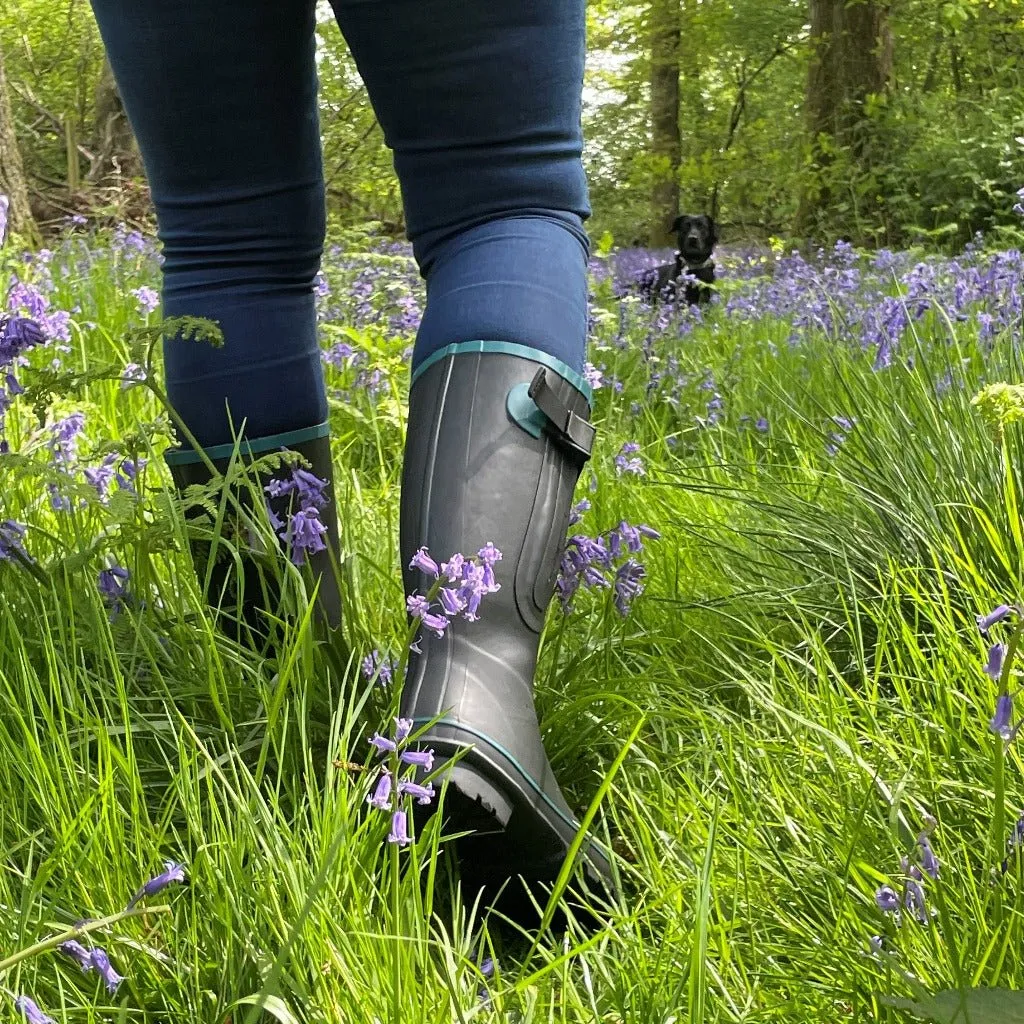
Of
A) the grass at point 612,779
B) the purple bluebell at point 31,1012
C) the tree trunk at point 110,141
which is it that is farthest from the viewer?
the tree trunk at point 110,141

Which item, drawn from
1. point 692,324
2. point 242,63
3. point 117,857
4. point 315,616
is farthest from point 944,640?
point 692,324

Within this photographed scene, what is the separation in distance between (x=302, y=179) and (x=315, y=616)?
0.54 m

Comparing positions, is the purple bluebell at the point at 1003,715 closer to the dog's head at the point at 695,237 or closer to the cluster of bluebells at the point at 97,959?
the cluster of bluebells at the point at 97,959

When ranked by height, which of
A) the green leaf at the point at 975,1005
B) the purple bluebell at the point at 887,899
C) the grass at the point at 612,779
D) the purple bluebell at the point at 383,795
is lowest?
the grass at the point at 612,779

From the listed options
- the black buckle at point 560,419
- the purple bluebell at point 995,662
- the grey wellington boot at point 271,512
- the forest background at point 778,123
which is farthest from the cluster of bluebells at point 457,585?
the forest background at point 778,123

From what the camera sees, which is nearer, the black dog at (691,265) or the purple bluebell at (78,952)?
the purple bluebell at (78,952)

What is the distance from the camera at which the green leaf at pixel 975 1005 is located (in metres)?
0.67

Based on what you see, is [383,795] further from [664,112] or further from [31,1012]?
[664,112]

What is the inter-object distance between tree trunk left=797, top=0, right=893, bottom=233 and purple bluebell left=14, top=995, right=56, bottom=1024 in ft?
32.6

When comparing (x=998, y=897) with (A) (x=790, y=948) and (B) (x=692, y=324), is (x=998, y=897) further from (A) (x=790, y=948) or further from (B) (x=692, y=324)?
(B) (x=692, y=324)

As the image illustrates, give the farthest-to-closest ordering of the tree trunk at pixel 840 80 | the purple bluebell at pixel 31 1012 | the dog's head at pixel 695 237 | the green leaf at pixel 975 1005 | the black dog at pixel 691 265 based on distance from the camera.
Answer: the tree trunk at pixel 840 80 < the dog's head at pixel 695 237 < the black dog at pixel 691 265 < the purple bluebell at pixel 31 1012 < the green leaf at pixel 975 1005

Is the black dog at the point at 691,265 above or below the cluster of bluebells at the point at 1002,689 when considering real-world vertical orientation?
below

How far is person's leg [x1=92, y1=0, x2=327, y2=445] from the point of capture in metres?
1.32

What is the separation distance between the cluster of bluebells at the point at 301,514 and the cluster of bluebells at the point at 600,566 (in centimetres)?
30
